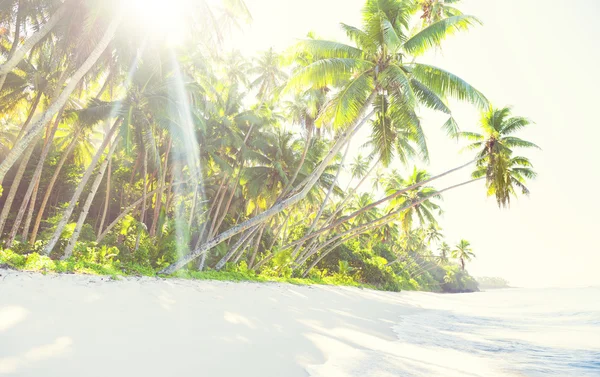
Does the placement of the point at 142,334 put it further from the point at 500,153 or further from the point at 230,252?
the point at 500,153

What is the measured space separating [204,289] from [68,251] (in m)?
5.36

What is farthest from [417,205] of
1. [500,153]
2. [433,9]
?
[433,9]

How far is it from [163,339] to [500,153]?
14.0 meters

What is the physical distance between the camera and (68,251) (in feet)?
31.0

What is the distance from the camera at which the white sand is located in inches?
106

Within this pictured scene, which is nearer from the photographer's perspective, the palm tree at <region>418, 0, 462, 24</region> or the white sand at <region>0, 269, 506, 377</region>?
the white sand at <region>0, 269, 506, 377</region>

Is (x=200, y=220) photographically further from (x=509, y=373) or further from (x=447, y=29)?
(x=509, y=373)

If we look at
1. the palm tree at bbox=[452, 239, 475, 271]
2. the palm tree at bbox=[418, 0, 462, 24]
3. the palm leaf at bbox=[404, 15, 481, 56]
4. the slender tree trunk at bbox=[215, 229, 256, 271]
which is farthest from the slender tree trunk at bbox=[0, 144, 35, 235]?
the palm tree at bbox=[452, 239, 475, 271]

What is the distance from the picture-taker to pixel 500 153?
505 inches

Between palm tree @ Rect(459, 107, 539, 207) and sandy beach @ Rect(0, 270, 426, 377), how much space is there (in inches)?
364

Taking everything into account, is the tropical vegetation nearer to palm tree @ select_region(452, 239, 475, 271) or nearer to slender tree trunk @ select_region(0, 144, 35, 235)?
slender tree trunk @ select_region(0, 144, 35, 235)

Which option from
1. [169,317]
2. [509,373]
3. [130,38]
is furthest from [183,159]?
[509,373]

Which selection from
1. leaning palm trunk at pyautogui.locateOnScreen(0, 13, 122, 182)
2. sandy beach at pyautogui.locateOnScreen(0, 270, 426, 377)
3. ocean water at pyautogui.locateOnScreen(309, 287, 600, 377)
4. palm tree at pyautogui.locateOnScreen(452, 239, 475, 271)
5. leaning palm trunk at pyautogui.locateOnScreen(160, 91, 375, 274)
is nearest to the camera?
sandy beach at pyautogui.locateOnScreen(0, 270, 426, 377)

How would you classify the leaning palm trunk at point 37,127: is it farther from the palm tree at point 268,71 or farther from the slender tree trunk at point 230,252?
the palm tree at point 268,71
